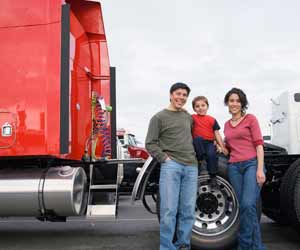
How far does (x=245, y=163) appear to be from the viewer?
423 centimetres

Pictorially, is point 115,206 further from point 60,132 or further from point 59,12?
point 59,12

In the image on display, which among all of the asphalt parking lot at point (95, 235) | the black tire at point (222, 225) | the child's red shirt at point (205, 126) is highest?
the child's red shirt at point (205, 126)

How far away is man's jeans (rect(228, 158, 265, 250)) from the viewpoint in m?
4.15

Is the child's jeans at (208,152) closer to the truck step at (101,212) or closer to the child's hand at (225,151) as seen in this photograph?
the child's hand at (225,151)

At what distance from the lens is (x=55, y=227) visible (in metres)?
6.70

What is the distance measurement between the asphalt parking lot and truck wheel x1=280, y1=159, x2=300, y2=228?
0.50 meters

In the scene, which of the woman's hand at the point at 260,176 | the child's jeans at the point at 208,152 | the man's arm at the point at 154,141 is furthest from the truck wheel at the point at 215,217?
the man's arm at the point at 154,141

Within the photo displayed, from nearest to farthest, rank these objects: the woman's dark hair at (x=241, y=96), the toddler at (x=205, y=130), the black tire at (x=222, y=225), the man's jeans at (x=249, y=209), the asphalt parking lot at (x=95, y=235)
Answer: the man's jeans at (x=249, y=209)
the woman's dark hair at (x=241, y=96)
the toddler at (x=205, y=130)
the black tire at (x=222, y=225)
the asphalt parking lot at (x=95, y=235)

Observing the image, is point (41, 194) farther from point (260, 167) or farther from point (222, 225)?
point (260, 167)

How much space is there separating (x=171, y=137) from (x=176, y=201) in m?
0.67

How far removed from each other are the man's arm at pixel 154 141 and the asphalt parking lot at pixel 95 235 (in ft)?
5.09

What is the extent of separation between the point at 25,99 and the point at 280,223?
4.43 metres

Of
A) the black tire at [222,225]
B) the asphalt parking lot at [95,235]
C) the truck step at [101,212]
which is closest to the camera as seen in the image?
the black tire at [222,225]

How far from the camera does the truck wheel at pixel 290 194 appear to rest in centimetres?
460
